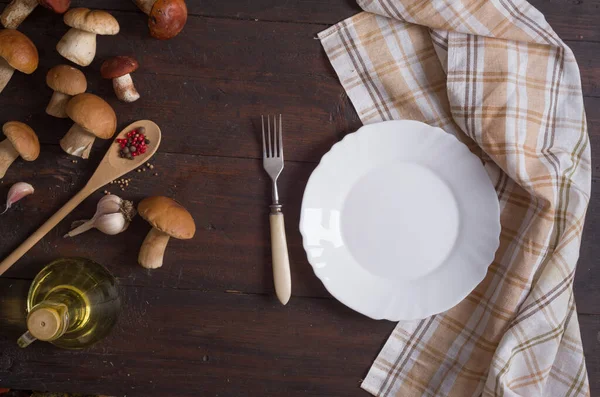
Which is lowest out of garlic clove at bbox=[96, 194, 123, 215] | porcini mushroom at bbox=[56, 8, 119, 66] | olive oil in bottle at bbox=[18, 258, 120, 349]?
olive oil in bottle at bbox=[18, 258, 120, 349]

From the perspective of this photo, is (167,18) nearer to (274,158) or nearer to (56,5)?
(56,5)

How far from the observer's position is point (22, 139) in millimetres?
1115

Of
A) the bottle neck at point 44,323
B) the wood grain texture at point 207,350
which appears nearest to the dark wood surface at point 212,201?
the wood grain texture at point 207,350

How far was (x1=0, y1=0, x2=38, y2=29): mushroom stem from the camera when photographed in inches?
45.8

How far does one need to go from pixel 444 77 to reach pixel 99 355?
1029 mm

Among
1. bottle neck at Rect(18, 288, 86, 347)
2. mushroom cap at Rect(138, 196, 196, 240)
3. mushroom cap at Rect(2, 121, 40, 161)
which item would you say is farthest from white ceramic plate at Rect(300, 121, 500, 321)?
mushroom cap at Rect(2, 121, 40, 161)

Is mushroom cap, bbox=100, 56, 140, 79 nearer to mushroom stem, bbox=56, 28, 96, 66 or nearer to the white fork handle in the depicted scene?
mushroom stem, bbox=56, 28, 96, 66

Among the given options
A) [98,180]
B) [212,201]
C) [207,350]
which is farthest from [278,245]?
[98,180]

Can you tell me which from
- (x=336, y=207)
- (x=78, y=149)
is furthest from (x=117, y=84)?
(x=336, y=207)

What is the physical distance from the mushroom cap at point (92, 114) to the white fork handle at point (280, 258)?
408 millimetres

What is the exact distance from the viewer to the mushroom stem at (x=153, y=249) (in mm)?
1156

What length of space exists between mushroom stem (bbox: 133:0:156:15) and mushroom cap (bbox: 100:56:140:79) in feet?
0.38

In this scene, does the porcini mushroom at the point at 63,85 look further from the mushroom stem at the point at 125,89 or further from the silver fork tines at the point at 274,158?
the silver fork tines at the point at 274,158

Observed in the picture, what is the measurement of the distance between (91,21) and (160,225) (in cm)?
46
